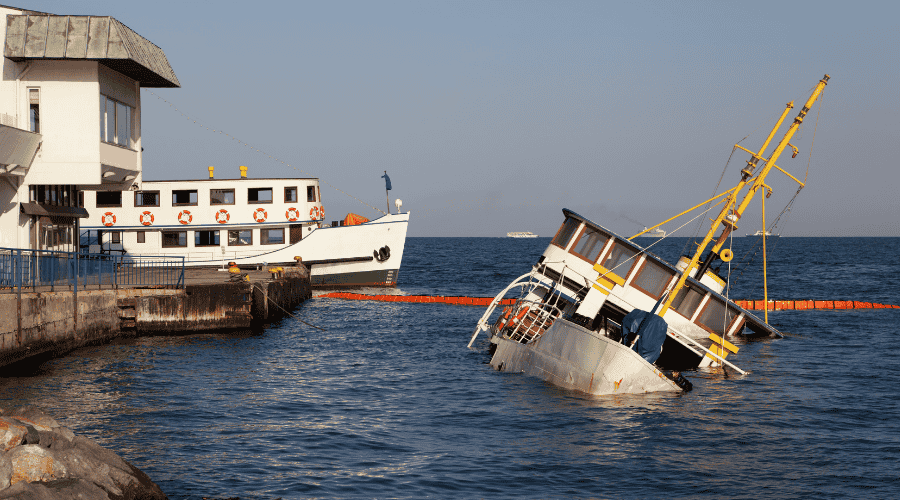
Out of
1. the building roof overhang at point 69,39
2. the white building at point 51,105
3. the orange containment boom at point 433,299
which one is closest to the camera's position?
the building roof overhang at point 69,39

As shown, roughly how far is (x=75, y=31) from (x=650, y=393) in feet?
71.1

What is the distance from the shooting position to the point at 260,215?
4484cm

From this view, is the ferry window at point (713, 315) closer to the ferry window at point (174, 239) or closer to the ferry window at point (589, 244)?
the ferry window at point (589, 244)

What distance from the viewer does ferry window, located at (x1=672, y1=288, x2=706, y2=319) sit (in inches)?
883

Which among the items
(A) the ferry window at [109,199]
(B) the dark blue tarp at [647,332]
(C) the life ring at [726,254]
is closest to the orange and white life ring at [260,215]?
(A) the ferry window at [109,199]

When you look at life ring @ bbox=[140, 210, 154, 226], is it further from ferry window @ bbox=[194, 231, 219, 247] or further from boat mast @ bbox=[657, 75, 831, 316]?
boat mast @ bbox=[657, 75, 831, 316]

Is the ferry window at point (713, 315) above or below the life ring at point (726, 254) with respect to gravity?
below

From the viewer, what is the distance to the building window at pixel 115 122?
2759 cm

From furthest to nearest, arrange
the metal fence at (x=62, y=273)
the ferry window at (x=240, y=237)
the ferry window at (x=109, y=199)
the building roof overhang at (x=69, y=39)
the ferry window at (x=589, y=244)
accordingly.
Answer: the ferry window at (x=240, y=237) < the ferry window at (x=109, y=199) < the building roof overhang at (x=69, y=39) < the ferry window at (x=589, y=244) < the metal fence at (x=62, y=273)

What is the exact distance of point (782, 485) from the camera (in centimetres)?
1212

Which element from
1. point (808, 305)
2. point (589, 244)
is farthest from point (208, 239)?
point (808, 305)

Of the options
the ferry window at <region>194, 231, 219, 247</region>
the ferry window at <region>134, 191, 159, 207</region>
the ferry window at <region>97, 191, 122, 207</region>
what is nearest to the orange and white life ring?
the ferry window at <region>194, 231, 219, 247</region>

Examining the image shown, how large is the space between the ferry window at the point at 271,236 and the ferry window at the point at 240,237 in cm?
62

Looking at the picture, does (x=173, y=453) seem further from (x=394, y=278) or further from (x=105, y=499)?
(x=394, y=278)
